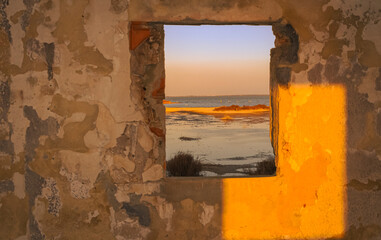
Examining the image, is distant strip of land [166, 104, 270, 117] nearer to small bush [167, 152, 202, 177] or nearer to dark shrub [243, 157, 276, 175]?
dark shrub [243, 157, 276, 175]

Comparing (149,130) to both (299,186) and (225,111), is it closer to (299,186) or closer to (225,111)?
(299,186)

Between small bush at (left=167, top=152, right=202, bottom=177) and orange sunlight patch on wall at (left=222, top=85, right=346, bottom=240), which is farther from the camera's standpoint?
small bush at (left=167, top=152, right=202, bottom=177)

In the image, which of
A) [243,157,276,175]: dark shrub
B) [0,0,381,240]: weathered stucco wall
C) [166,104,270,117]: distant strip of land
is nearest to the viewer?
[0,0,381,240]: weathered stucco wall

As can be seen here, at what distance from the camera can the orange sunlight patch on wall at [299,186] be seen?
7.67 feet

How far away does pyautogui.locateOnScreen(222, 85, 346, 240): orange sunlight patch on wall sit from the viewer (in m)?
2.34

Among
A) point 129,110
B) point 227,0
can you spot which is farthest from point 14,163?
point 227,0

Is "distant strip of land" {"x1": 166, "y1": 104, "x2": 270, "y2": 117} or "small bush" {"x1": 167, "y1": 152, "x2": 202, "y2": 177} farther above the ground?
"distant strip of land" {"x1": 166, "y1": 104, "x2": 270, "y2": 117}

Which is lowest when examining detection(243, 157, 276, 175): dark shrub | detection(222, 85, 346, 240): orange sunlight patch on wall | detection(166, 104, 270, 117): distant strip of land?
detection(243, 157, 276, 175): dark shrub

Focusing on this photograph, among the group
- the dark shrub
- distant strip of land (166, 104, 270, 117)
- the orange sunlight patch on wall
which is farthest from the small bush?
distant strip of land (166, 104, 270, 117)

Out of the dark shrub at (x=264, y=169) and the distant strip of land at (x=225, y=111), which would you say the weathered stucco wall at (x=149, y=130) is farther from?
the distant strip of land at (x=225, y=111)

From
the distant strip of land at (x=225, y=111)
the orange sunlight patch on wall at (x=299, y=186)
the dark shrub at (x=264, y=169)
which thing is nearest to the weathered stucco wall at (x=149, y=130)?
the orange sunlight patch on wall at (x=299, y=186)

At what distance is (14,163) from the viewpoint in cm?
227

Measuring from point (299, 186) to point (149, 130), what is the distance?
3.62 ft

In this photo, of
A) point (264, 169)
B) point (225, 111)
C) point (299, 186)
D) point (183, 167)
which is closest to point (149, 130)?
point (299, 186)
